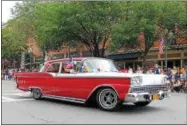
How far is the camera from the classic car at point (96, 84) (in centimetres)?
972

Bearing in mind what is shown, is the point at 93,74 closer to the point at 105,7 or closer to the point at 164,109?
the point at 164,109

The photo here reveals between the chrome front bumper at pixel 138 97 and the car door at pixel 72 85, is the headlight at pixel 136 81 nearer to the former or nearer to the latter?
the chrome front bumper at pixel 138 97

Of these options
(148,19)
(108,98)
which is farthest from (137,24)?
(108,98)

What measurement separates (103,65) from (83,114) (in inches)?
93.3

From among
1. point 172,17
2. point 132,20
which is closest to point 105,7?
point 132,20

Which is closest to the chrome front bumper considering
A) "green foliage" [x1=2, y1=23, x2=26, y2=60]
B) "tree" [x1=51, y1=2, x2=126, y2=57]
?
"tree" [x1=51, y1=2, x2=126, y2=57]

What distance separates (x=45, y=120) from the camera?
347 inches

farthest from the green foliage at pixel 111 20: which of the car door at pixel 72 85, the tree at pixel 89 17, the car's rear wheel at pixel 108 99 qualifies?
the car's rear wheel at pixel 108 99

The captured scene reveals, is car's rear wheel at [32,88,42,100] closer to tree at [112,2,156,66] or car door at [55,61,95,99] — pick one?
car door at [55,61,95,99]

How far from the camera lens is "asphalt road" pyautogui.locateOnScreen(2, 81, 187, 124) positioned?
8.69 metres

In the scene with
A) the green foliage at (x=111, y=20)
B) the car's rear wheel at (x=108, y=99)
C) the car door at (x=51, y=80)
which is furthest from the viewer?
the green foliage at (x=111, y=20)

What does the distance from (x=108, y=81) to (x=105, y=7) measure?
61.2 ft

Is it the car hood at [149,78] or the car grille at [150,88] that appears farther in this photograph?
the car hood at [149,78]

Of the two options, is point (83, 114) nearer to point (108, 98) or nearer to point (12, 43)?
point (108, 98)
